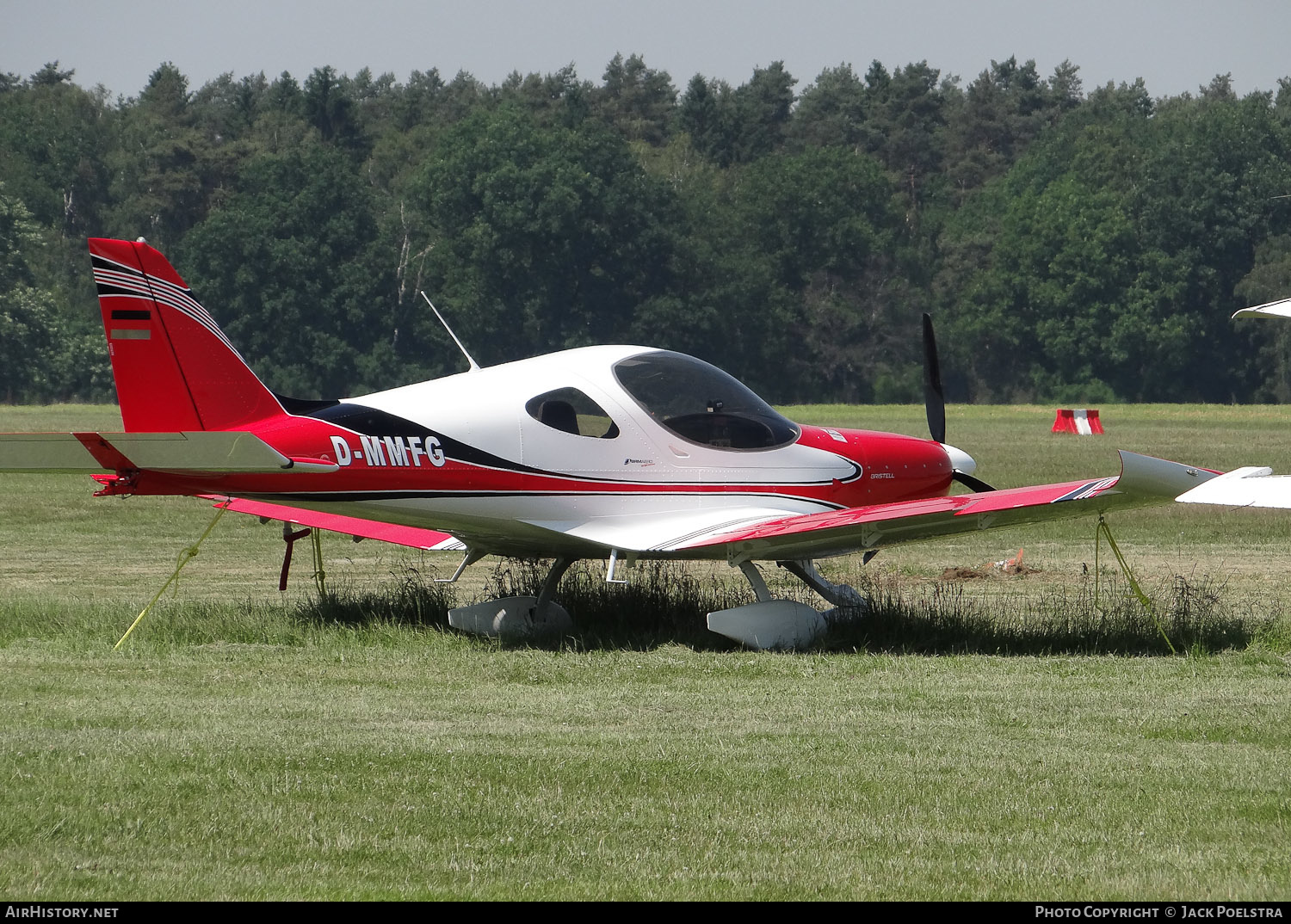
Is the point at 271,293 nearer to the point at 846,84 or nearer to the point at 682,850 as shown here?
the point at 846,84

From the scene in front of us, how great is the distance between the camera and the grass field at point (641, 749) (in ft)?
17.9

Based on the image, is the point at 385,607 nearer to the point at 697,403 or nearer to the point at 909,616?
the point at 697,403

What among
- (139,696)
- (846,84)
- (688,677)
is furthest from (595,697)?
(846,84)

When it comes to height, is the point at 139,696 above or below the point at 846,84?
below

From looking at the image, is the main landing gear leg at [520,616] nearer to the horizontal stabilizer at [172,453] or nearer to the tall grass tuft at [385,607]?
the tall grass tuft at [385,607]

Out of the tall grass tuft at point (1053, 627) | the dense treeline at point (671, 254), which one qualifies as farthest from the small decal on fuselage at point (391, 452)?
the dense treeline at point (671, 254)

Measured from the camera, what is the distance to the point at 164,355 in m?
10.5

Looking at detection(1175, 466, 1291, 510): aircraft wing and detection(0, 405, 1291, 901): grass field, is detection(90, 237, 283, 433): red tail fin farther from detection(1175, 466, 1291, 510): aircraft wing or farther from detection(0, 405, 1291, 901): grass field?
detection(1175, 466, 1291, 510): aircraft wing

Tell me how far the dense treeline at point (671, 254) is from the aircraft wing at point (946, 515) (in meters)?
60.7

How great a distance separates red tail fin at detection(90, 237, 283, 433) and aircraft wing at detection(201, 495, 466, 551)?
1160 mm

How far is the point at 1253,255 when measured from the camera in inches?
2955

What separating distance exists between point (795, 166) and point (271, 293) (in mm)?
28427

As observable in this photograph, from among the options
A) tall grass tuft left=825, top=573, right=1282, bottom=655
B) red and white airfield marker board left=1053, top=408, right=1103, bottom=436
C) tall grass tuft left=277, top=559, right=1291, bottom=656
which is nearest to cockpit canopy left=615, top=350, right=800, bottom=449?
tall grass tuft left=277, top=559, right=1291, bottom=656

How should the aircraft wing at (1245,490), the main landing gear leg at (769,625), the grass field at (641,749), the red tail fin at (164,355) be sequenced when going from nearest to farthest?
1. the grass field at (641,749)
2. the aircraft wing at (1245,490)
3. the red tail fin at (164,355)
4. the main landing gear leg at (769,625)
